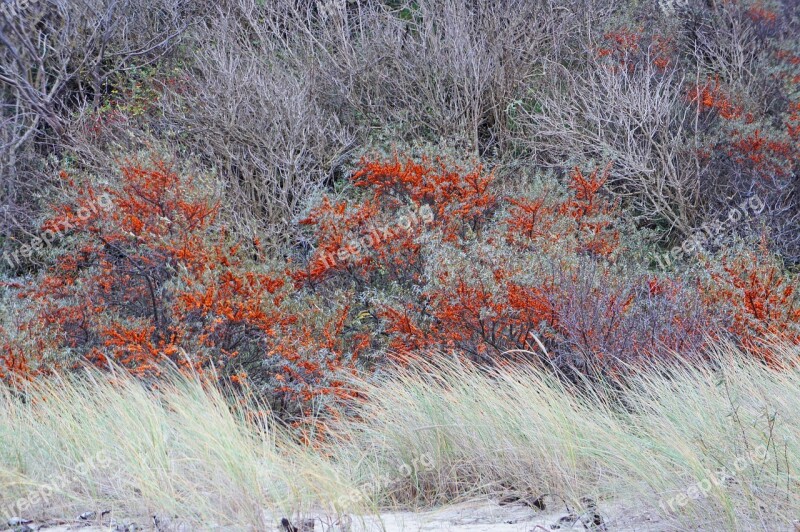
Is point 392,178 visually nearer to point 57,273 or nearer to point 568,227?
point 568,227

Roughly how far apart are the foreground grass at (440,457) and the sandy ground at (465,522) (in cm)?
7

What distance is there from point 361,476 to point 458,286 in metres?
3.36

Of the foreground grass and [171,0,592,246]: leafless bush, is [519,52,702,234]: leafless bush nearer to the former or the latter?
[171,0,592,246]: leafless bush

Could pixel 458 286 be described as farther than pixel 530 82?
No

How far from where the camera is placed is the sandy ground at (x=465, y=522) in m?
3.34

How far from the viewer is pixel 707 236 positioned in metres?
10.8

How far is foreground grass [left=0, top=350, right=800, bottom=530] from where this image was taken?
10.8 ft

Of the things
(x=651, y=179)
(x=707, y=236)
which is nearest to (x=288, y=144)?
(x=651, y=179)
